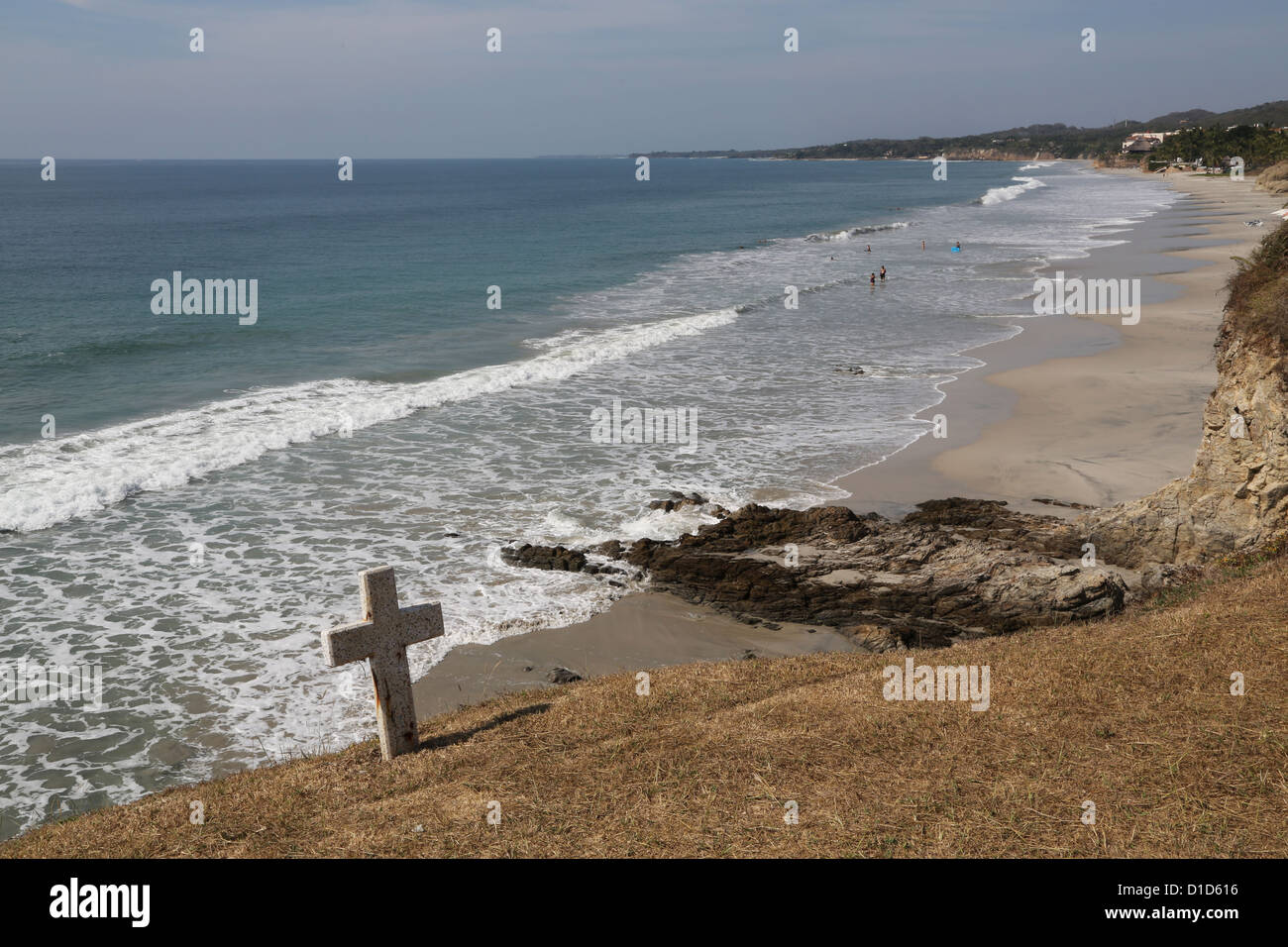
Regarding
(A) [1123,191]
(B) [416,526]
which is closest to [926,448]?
(B) [416,526]

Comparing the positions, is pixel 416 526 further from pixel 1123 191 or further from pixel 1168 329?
pixel 1123 191

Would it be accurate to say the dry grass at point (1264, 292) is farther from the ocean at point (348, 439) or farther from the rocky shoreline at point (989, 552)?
the ocean at point (348, 439)

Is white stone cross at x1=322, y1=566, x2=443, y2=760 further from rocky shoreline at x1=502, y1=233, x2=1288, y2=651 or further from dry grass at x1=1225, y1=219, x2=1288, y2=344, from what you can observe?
dry grass at x1=1225, y1=219, x2=1288, y2=344

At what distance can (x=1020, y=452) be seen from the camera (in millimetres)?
19922

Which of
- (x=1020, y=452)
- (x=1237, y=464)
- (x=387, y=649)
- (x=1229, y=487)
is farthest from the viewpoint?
(x=1020, y=452)

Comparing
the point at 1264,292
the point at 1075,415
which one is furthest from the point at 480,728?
the point at 1075,415

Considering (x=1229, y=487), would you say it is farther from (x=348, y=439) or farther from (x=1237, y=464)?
(x=348, y=439)

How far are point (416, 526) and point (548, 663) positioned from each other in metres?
5.60

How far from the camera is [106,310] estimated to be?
1602 inches

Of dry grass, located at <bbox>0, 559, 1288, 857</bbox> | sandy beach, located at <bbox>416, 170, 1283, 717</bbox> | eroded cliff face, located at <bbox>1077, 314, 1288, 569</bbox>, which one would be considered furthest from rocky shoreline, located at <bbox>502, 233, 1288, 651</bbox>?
dry grass, located at <bbox>0, 559, 1288, 857</bbox>

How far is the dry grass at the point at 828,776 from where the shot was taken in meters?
5.80

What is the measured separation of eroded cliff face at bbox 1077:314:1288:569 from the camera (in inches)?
490

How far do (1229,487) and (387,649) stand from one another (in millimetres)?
11355

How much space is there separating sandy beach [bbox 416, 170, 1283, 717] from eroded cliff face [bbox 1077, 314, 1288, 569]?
7.87ft
